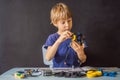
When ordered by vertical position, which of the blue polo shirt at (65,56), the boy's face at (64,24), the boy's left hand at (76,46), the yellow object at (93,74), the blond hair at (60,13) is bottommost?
the yellow object at (93,74)

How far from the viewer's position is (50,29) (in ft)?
7.16

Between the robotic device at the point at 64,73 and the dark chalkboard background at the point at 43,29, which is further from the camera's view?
the dark chalkboard background at the point at 43,29

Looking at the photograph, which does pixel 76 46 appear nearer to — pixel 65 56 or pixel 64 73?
pixel 65 56

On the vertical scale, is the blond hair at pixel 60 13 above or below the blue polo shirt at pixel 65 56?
above

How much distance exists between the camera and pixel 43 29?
7.19 ft

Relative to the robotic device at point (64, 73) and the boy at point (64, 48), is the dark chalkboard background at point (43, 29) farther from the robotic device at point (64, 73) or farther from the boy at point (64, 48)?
the robotic device at point (64, 73)

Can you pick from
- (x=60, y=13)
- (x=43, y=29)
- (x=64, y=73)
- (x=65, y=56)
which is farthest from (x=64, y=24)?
(x=43, y=29)

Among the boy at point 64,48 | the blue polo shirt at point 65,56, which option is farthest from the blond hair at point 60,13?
the blue polo shirt at point 65,56

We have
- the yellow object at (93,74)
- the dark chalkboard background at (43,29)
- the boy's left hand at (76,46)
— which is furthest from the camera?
the dark chalkboard background at (43,29)

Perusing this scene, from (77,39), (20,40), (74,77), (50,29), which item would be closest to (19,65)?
(20,40)

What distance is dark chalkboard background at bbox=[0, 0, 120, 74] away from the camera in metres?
2.15

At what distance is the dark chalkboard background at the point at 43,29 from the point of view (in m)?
2.15

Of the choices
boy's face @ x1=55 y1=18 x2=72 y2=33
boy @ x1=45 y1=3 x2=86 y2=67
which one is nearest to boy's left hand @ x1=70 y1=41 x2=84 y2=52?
boy @ x1=45 y1=3 x2=86 y2=67

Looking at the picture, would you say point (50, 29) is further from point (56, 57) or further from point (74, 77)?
point (74, 77)
